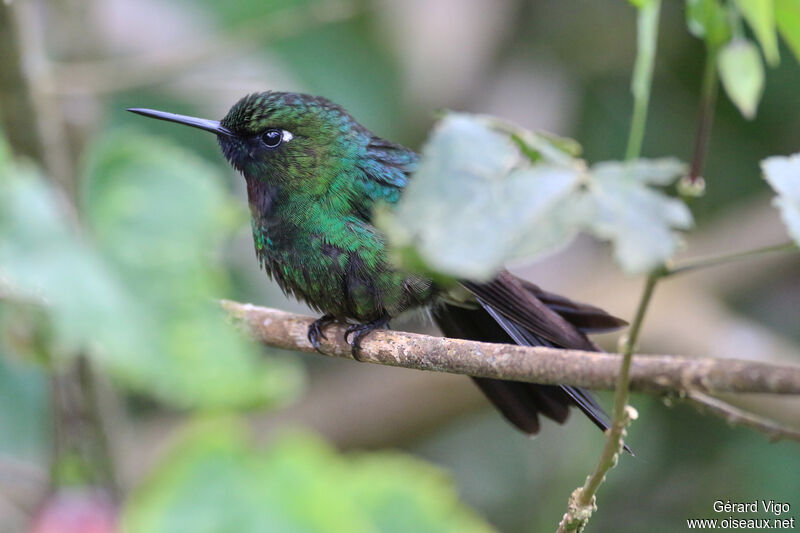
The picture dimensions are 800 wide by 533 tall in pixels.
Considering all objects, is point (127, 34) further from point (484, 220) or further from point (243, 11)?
point (484, 220)

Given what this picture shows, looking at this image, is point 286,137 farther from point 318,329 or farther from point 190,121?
point 318,329

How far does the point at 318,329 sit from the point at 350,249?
30 centimetres

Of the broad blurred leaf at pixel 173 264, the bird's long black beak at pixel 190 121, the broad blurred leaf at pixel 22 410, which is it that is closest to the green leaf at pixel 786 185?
the broad blurred leaf at pixel 173 264

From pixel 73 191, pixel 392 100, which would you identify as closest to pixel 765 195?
pixel 392 100

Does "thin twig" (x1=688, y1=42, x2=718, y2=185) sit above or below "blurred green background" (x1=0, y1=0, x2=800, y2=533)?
above

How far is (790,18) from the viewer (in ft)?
4.52

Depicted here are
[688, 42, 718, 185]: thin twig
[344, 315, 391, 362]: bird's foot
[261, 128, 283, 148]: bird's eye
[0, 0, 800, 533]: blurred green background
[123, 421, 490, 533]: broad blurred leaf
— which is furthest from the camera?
[0, 0, 800, 533]: blurred green background

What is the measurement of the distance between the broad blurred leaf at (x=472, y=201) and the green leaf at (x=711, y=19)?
1.09 ft

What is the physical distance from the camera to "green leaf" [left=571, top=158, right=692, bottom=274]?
1060 mm

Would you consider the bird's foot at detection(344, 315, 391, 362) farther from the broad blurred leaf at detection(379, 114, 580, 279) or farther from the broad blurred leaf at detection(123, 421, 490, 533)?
the broad blurred leaf at detection(379, 114, 580, 279)

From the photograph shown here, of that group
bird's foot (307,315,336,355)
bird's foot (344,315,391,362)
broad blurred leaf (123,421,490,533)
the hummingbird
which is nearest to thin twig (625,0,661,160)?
broad blurred leaf (123,421,490,533)

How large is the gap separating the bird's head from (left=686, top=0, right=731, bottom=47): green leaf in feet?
5.96

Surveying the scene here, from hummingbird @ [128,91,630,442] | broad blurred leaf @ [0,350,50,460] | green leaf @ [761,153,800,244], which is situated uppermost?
green leaf @ [761,153,800,244]

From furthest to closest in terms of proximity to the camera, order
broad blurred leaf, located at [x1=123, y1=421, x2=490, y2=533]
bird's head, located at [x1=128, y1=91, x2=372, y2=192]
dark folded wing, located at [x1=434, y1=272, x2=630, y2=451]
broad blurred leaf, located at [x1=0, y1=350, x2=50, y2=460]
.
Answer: broad blurred leaf, located at [x1=0, y1=350, x2=50, y2=460] < bird's head, located at [x1=128, y1=91, x2=372, y2=192] < dark folded wing, located at [x1=434, y1=272, x2=630, y2=451] < broad blurred leaf, located at [x1=123, y1=421, x2=490, y2=533]
